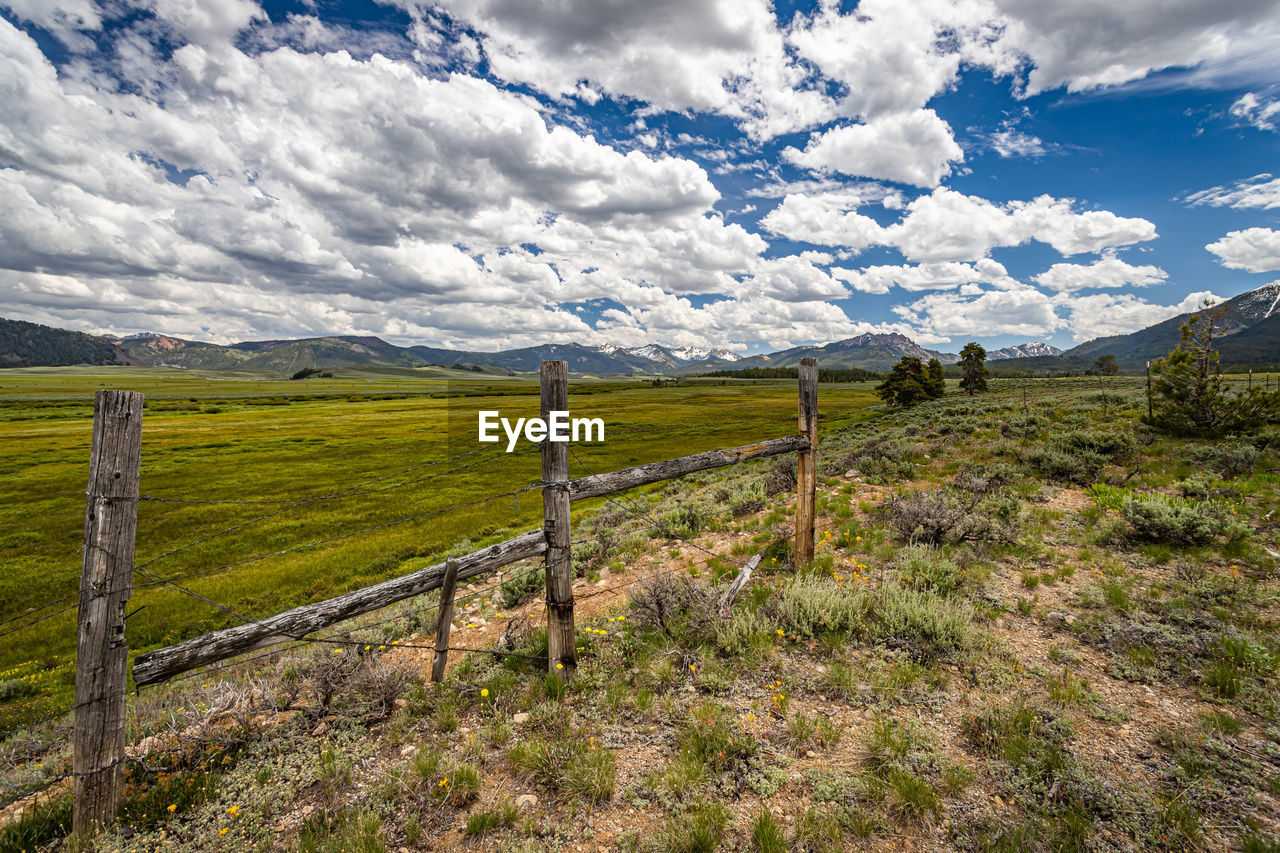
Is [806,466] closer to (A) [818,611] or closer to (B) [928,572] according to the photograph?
(B) [928,572]

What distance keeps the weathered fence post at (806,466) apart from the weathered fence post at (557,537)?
4.13m

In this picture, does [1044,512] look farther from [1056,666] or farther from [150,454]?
[150,454]

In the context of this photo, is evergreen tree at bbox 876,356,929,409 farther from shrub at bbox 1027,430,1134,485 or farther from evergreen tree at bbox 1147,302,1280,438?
shrub at bbox 1027,430,1134,485

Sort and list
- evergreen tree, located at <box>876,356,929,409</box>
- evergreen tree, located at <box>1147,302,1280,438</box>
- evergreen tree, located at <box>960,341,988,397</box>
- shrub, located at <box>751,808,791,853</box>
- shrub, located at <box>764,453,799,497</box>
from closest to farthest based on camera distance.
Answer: shrub, located at <box>751,808,791,853</box>, evergreen tree, located at <box>1147,302,1280,438</box>, shrub, located at <box>764,453,799,497</box>, evergreen tree, located at <box>876,356,929,409</box>, evergreen tree, located at <box>960,341,988,397</box>

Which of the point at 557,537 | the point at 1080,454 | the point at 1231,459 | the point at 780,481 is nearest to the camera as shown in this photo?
the point at 557,537

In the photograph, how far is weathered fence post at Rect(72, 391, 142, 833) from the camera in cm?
370

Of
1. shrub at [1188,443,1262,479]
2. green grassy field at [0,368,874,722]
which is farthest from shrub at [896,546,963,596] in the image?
shrub at [1188,443,1262,479]

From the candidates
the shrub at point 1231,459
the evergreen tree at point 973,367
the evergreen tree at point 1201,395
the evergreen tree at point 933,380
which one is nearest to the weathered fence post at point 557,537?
the shrub at point 1231,459

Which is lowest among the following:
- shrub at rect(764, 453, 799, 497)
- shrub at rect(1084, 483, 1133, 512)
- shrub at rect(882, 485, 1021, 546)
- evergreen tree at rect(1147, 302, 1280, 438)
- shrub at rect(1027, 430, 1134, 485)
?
shrub at rect(764, 453, 799, 497)

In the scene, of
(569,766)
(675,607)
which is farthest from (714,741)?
(675,607)

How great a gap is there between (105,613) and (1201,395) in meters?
24.2

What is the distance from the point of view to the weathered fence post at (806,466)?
7.77m

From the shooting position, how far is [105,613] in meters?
3.80

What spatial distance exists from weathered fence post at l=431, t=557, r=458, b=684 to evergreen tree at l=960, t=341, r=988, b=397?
74.1 metres
